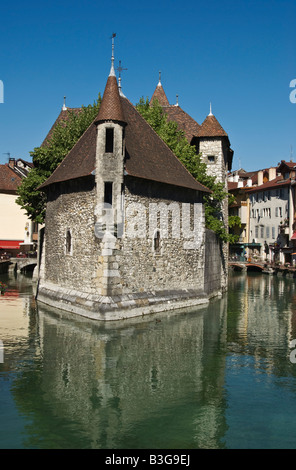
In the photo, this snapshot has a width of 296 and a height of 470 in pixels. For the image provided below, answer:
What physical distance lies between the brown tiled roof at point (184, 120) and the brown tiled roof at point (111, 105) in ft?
44.1

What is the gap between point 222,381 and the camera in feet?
36.9

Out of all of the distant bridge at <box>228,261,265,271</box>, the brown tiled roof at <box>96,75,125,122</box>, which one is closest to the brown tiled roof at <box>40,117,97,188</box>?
the brown tiled roof at <box>96,75,125,122</box>

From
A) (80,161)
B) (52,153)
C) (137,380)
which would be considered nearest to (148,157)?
(80,161)

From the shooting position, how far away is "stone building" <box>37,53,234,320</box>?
1809cm

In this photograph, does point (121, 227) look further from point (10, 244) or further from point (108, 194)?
point (10, 244)

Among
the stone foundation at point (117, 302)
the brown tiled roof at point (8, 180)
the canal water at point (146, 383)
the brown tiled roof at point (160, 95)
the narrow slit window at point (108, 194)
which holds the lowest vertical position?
the canal water at point (146, 383)

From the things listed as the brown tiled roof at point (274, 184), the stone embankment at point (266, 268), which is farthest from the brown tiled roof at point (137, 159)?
the brown tiled roof at point (274, 184)

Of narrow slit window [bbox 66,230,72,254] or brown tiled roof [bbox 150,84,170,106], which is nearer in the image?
narrow slit window [bbox 66,230,72,254]

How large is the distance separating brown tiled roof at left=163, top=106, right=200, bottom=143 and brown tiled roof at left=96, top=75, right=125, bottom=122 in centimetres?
1343

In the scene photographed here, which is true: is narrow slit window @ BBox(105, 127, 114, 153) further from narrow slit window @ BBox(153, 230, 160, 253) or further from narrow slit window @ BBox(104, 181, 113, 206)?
narrow slit window @ BBox(153, 230, 160, 253)

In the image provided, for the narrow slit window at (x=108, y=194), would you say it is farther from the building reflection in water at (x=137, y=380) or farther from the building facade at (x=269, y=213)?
the building facade at (x=269, y=213)

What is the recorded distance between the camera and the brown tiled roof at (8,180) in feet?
158

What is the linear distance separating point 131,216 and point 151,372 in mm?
8330

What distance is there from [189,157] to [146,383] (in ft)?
54.6
